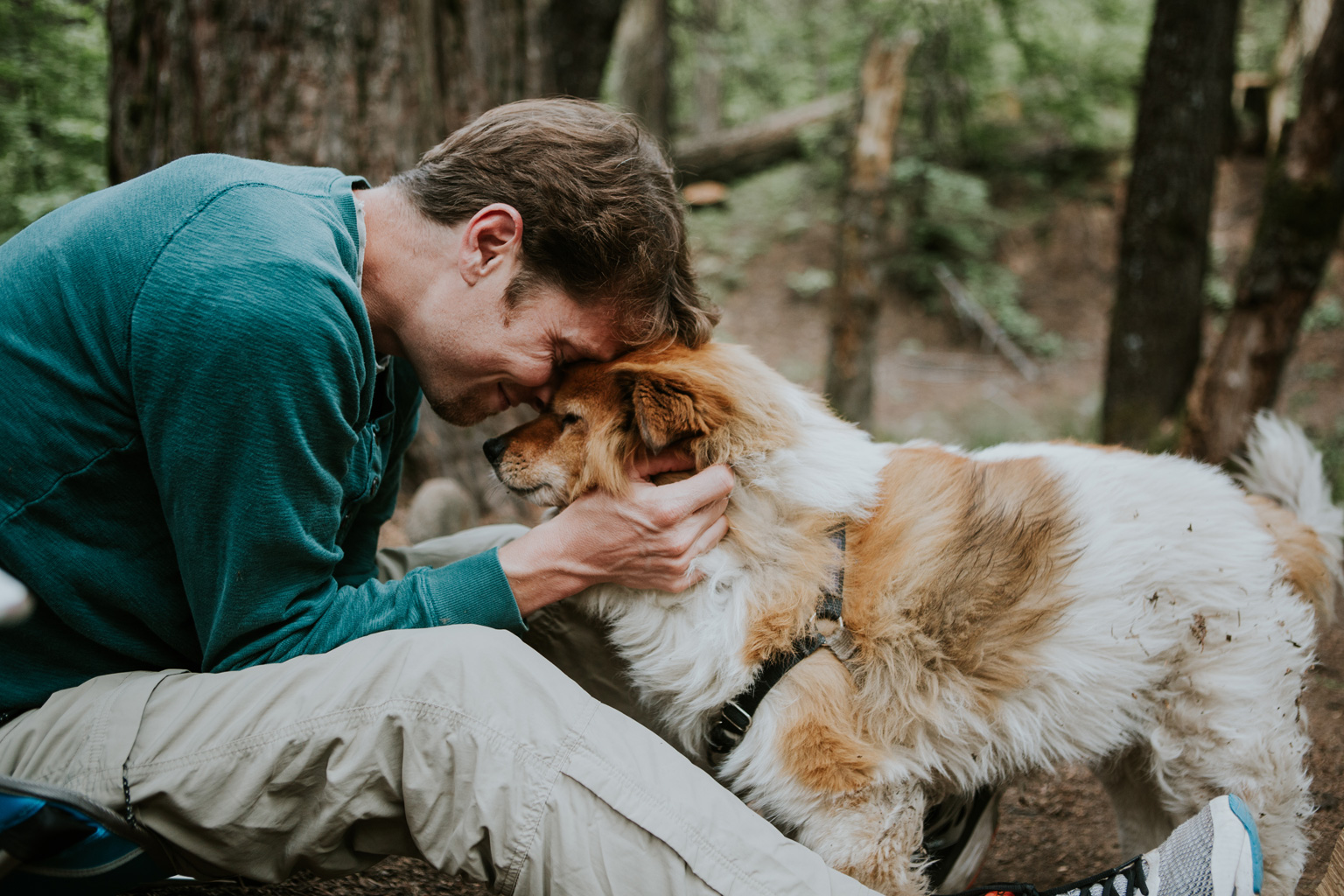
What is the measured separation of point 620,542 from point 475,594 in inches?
16.1

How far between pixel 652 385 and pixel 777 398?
0.42 m

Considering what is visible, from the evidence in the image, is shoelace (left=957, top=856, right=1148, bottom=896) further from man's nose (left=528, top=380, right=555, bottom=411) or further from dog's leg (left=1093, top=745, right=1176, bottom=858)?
man's nose (left=528, top=380, right=555, bottom=411)

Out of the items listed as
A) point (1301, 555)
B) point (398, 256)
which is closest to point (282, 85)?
point (398, 256)

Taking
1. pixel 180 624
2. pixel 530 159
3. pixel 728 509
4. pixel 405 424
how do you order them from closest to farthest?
pixel 180 624 → pixel 530 159 → pixel 728 509 → pixel 405 424

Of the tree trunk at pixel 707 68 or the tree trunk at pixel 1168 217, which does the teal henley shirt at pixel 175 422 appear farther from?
the tree trunk at pixel 707 68

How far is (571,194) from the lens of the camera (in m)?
2.33

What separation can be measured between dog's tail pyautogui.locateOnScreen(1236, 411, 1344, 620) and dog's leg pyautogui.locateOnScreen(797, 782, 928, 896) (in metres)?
1.49

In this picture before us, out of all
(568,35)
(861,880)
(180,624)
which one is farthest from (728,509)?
(568,35)

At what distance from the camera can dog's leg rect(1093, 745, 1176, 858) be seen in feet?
8.98

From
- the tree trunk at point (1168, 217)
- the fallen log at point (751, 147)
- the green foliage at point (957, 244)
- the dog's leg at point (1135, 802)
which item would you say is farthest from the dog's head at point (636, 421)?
the fallen log at point (751, 147)

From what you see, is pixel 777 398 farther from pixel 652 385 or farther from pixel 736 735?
pixel 736 735

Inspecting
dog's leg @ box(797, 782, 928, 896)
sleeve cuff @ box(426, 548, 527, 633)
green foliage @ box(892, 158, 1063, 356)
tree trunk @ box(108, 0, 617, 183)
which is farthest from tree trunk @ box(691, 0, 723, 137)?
dog's leg @ box(797, 782, 928, 896)

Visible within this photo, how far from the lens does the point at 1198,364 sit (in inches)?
265

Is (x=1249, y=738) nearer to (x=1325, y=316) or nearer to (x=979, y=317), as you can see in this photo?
(x=979, y=317)
